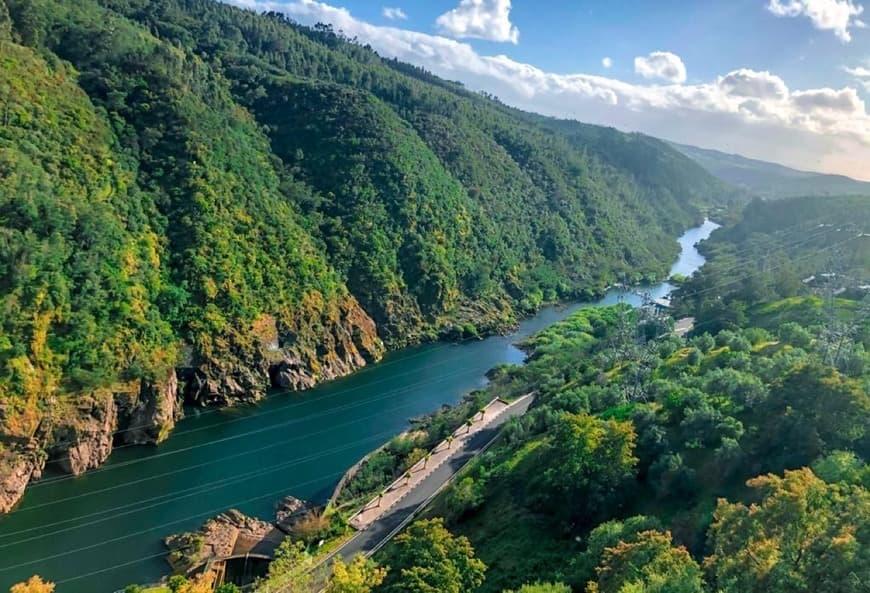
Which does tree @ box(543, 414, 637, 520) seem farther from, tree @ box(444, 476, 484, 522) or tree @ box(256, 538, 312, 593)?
tree @ box(256, 538, 312, 593)

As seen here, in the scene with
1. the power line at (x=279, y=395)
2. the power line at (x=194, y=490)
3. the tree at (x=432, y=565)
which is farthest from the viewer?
the power line at (x=279, y=395)

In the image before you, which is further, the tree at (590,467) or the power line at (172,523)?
the power line at (172,523)

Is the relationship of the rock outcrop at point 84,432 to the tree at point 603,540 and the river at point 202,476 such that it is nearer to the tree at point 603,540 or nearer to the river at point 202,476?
the river at point 202,476

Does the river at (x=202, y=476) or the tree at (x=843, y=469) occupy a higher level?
the tree at (x=843, y=469)

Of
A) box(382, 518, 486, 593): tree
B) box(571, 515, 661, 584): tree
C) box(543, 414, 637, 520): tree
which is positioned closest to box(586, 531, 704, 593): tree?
box(571, 515, 661, 584): tree

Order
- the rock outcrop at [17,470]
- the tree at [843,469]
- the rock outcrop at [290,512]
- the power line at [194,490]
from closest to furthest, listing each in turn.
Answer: the tree at [843,469] < the power line at [194,490] < the rock outcrop at [17,470] < the rock outcrop at [290,512]

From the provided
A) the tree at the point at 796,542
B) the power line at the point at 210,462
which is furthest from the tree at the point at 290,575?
the power line at the point at 210,462

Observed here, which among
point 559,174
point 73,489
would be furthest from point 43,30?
point 559,174
